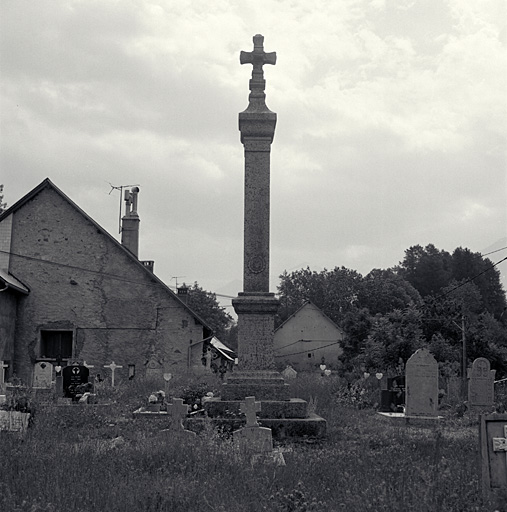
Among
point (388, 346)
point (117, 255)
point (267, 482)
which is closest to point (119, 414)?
point (267, 482)

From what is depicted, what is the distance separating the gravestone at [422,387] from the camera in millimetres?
14359

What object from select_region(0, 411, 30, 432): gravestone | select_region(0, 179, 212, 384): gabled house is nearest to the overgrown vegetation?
select_region(0, 179, 212, 384): gabled house

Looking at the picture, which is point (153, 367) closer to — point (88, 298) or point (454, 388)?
point (88, 298)

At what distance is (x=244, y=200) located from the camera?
41.6 feet

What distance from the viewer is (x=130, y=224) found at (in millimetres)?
30859

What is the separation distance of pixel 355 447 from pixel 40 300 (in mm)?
17751

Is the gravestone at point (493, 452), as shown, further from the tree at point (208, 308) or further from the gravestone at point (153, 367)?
the tree at point (208, 308)

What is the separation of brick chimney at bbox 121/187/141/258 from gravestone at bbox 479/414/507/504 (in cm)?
2580

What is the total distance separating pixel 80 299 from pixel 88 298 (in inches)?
11.2

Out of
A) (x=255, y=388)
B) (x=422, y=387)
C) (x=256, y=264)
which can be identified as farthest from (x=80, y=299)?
(x=255, y=388)

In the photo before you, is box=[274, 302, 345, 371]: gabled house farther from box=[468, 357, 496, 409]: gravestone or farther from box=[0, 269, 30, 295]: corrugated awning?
box=[468, 357, 496, 409]: gravestone

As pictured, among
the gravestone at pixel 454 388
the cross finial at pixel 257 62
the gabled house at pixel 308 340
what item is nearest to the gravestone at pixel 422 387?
the gravestone at pixel 454 388

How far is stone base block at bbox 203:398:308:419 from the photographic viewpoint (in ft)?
36.2

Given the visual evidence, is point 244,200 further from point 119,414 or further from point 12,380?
point 12,380
